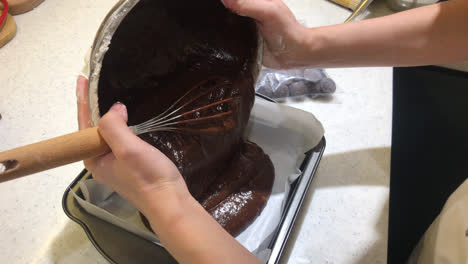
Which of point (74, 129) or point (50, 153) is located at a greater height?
point (50, 153)

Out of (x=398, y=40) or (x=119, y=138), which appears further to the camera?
(x=398, y=40)

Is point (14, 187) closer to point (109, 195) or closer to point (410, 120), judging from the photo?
point (109, 195)

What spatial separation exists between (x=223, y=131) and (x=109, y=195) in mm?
311

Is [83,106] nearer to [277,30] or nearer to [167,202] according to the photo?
[167,202]

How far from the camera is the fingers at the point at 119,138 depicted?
1.51 ft

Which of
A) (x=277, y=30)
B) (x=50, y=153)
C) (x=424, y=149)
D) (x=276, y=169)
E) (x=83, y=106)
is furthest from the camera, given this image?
(x=424, y=149)

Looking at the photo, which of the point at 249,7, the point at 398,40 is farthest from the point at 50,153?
the point at 398,40

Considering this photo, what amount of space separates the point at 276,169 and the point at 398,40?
416 millimetres

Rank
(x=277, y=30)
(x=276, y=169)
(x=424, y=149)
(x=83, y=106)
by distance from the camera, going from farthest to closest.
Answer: (x=424, y=149) < (x=276, y=169) < (x=277, y=30) < (x=83, y=106)

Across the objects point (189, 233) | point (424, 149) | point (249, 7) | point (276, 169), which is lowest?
point (424, 149)

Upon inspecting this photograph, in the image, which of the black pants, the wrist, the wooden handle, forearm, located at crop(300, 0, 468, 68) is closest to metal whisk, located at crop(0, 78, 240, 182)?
the wooden handle

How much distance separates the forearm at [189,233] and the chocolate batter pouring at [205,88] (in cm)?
19

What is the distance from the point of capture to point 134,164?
1.54 feet

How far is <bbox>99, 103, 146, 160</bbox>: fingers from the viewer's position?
1.51 feet
